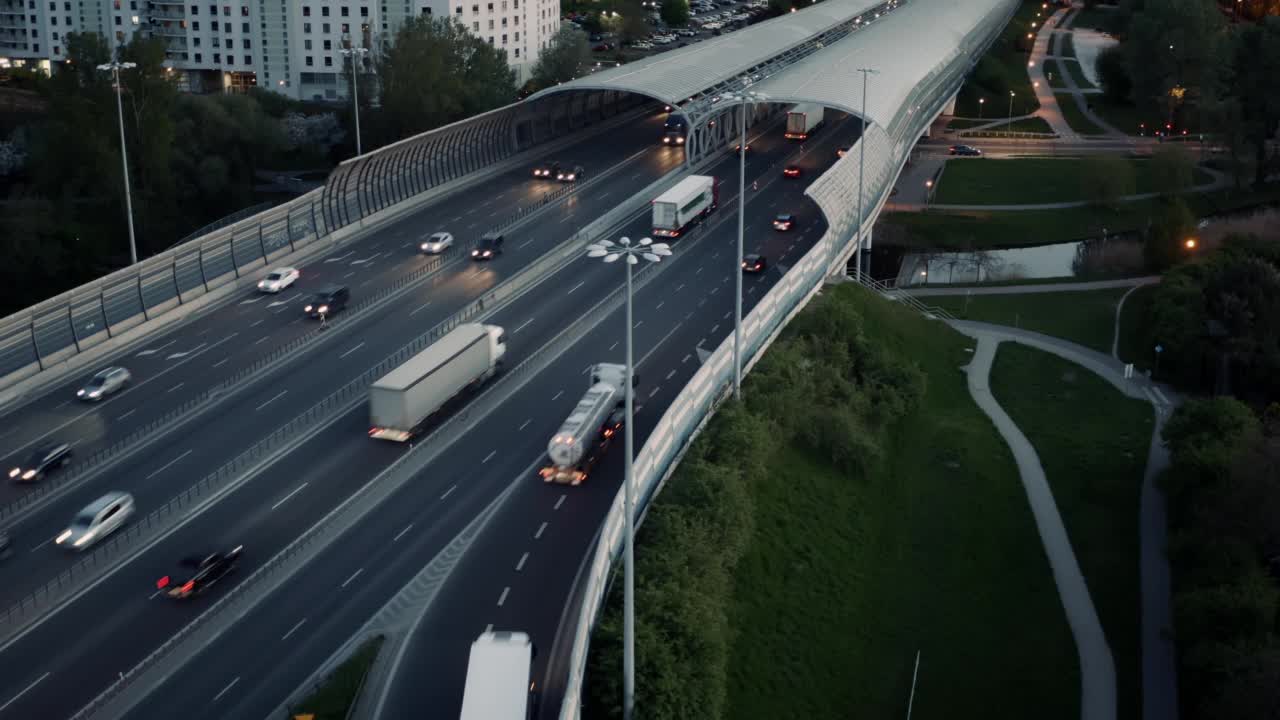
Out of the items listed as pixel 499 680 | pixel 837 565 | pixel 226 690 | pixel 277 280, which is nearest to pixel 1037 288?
pixel 837 565

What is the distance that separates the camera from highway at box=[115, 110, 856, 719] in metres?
31.0

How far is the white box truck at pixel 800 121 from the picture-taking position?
9606cm

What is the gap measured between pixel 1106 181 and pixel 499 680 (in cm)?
8173

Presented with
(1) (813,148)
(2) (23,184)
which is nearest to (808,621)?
(1) (813,148)

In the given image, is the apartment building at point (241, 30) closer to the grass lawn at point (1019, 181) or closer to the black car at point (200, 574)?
the grass lawn at point (1019, 181)

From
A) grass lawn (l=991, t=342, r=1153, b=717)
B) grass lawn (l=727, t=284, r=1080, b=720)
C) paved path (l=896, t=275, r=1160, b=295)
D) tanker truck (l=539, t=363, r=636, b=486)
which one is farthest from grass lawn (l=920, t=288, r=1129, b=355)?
tanker truck (l=539, t=363, r=636, b=486)

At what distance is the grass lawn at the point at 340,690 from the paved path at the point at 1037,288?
53.5m

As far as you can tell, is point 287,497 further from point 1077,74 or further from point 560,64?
point 1077,74

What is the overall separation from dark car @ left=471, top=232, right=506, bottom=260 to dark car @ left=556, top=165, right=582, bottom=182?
16652mm

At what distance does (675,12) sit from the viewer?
191625 mm

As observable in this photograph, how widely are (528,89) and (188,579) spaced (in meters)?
96.2

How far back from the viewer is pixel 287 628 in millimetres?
33156

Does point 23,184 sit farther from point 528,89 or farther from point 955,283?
point 955,283

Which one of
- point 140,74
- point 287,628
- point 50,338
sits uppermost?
point 140,74
